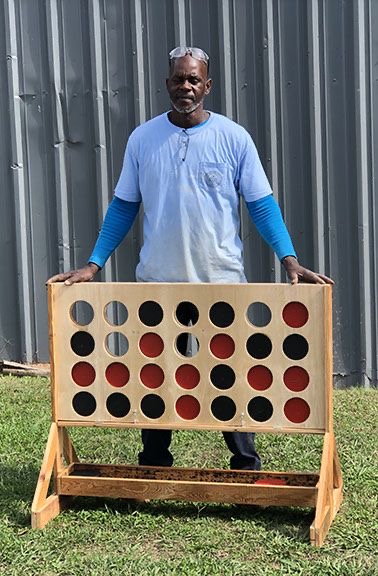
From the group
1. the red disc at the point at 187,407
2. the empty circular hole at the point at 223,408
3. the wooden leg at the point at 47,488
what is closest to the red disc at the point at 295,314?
the empty circular hole at the point at 223,408

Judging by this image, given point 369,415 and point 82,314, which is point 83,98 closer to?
point 82,314

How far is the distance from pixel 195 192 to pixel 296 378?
3.32ft

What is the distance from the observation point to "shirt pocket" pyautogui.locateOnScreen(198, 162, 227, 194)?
4.73m

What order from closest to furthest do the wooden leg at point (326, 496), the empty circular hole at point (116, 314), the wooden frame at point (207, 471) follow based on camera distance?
the wooden leg at point (326, 496) < the wooden frame at point (207, 471) < the empty circular hole at point (116, 314)

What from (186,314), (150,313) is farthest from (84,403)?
(186,314)

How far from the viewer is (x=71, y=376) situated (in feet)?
16.0

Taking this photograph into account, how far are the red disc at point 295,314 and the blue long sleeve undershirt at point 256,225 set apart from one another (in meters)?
0.28

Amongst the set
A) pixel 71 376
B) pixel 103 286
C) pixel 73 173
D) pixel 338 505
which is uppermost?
pixel 73 173

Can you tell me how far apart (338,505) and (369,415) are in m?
1.93

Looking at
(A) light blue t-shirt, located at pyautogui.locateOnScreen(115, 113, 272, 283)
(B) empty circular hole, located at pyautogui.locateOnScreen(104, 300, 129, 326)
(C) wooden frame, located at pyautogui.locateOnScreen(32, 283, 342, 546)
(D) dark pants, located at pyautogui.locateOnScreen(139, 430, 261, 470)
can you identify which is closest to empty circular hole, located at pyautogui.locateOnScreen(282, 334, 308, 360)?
(C) wooden frame, located at pyautogui.locateOnScreen(32, 283, 342, 546)

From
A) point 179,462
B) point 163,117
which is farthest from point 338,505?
point 163,117

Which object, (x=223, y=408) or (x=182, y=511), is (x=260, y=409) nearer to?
(x=223, y=408)

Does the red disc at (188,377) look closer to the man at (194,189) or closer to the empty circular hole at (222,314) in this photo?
the empty circular hole at (222,314)

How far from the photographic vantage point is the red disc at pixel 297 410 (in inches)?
182
